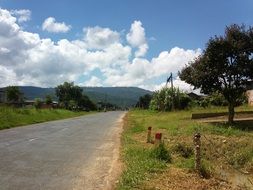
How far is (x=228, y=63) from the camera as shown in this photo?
2989cm

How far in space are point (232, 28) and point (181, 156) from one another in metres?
15.1

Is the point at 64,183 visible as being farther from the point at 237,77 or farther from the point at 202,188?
the point at 237,77

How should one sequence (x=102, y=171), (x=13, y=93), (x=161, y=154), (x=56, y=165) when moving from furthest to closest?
(x=13, y=93) < (x=161, y=154) < (x=56, y=165) < (x=102, y=171)

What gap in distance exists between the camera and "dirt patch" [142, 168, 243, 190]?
11118 mm

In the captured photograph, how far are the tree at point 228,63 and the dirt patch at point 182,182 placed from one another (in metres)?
17.6

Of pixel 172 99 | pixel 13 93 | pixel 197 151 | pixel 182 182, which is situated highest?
pixel 13 93

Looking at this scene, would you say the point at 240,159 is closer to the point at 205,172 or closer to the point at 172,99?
the point at 205,172

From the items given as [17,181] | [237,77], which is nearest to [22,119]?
[237,77]

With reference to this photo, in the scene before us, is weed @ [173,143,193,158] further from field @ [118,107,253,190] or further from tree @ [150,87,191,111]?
tree @ [150,87,191,111]

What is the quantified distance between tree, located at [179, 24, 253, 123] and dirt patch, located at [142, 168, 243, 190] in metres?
17.6

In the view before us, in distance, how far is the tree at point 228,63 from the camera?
29375mm

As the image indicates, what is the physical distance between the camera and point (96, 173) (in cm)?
1305

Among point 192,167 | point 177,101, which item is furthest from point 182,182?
point 177,101

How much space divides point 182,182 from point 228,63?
19303 mm
